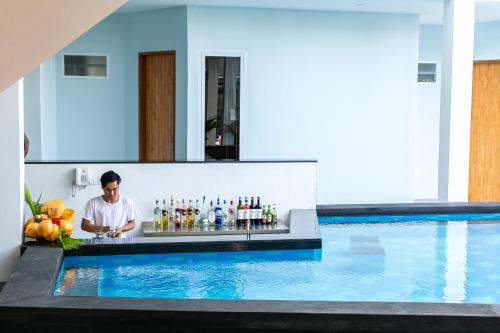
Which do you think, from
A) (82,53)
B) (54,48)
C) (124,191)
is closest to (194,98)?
(82,53)

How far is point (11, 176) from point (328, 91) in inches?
238

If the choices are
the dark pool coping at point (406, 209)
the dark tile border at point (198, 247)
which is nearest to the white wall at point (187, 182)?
the dark pool coping at point (406, 209)

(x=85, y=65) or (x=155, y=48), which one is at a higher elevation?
(x=155, y=48)

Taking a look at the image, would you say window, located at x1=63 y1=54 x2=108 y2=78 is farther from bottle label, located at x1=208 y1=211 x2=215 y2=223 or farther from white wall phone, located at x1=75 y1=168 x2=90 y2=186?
bottle label, located at x1=208 y1=211 x2=215 y2=223

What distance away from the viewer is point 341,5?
9617 mm

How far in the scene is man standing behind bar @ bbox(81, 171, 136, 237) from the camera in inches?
254

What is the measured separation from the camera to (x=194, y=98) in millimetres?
9750

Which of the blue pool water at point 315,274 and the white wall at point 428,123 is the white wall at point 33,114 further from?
the white wall at point 428,123

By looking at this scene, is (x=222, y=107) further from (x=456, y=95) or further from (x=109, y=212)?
(x=109, y=212)

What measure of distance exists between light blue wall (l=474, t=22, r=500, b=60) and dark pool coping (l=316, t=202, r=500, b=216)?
2976 mm

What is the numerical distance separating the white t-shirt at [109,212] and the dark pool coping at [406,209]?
2.43 metres

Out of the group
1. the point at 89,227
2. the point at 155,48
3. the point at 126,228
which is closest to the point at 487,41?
the point at 155,48

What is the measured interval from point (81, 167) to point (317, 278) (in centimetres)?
244

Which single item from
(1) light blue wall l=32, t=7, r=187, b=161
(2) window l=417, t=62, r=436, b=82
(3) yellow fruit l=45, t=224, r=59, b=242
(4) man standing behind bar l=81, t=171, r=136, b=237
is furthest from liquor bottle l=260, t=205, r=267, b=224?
(2) window l=417, t=62, r=436, b=82
